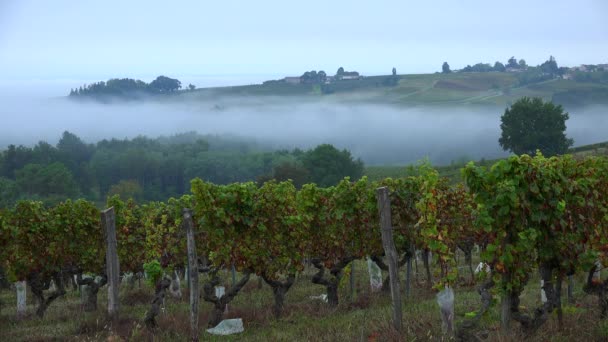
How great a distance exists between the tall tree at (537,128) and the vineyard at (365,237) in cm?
5944

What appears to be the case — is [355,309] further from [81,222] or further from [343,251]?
[81,222]

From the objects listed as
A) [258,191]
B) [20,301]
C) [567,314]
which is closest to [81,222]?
[20,301]

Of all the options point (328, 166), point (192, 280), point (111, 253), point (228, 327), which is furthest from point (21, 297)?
point (328, 166)

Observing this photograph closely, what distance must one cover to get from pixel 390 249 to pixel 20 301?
1171 centimetres

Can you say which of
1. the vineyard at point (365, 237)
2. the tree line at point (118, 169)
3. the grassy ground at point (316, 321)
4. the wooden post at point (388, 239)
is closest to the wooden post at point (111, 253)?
the vineyard at point (365, 237)

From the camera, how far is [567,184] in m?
9.61

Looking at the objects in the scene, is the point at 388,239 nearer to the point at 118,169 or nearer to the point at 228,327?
the point at 228,327

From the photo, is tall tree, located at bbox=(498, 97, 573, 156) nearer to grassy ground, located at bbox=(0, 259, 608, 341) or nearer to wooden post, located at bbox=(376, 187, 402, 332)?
grassy ground, located at bbox=(0, 259, 608, 341)

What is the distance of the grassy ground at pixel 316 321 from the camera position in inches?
384

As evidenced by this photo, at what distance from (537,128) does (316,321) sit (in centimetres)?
7116

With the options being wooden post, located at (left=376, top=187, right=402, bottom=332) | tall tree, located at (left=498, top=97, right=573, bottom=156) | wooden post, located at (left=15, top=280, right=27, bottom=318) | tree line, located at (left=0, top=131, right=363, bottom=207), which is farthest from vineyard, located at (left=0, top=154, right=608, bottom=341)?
tree line, located at (left=0, top=131, right=363, bottom=207)

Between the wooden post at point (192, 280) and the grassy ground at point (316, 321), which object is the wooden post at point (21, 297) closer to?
the grassy ground at point (316, 321)

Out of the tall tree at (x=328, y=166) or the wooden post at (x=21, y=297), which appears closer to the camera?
the wooden post at (x=21, y=297)

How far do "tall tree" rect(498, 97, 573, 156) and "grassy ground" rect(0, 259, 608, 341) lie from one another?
208 feet
